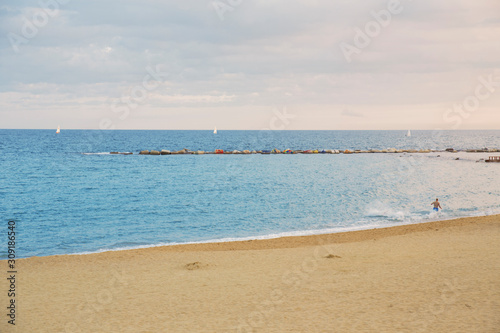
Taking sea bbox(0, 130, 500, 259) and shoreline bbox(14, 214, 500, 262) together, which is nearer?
shoreline bbox(14, 214, 500, 262)

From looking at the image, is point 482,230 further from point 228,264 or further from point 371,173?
point 371,173

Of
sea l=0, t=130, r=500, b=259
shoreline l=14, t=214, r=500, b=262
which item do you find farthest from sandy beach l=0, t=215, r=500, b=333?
sea l=0, t=130, r=500, b=259

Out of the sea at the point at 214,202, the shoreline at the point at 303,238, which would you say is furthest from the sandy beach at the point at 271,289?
the sea at the point at 214,202

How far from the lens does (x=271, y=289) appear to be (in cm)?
1515

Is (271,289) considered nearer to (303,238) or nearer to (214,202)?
(303,238)

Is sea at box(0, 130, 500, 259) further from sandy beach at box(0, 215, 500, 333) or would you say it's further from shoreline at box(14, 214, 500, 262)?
sandy beach at box(0, 215, 500, 333)

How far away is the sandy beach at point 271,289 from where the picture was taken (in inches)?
475

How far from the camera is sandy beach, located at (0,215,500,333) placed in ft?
39.6

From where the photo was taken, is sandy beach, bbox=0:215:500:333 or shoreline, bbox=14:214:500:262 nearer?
sandy beach, bbox=0:215:500:333

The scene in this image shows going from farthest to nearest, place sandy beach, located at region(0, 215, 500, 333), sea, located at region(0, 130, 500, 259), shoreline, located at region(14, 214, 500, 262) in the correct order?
sea, located at region(0, 130, 500, 259)
shoreline, located at region(14, 214, 500, 262)
sandy beach, located at region(0, 215, 500, 333)

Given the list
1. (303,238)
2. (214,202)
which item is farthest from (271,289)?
(214,202)

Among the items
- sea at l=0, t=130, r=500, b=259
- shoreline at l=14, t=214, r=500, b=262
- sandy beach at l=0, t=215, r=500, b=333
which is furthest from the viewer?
sea at l=0, t=130, r=500, b=259

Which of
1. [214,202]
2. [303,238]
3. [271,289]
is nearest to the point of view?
[271,289]

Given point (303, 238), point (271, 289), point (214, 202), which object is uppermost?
point (214, 202)
